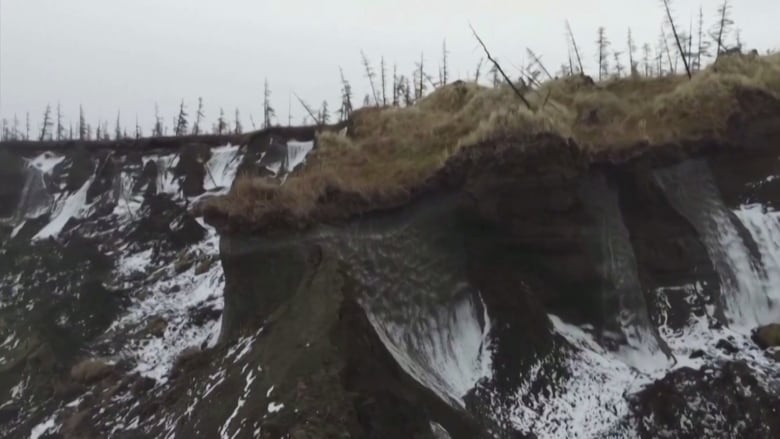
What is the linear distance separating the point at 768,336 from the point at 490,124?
620cm

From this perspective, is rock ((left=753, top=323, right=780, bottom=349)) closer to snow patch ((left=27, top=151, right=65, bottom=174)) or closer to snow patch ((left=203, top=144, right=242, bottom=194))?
snow patch ((left=203, top=144, right=242, bottom=194))

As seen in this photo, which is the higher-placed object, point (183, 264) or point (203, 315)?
point (183, 264)

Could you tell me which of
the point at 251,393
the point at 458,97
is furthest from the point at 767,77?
the point at 251,393

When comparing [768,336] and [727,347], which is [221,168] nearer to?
[727,347]

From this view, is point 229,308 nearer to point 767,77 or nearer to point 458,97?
point 458,97

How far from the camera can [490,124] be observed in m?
13.4

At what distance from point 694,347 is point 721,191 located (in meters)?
4.23

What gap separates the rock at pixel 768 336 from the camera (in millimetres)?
12742

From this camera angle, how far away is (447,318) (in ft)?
40.4

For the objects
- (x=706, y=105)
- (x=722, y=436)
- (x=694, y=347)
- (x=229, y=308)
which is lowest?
(x=722, y=436)

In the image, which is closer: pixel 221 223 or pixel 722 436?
pixel 722 436

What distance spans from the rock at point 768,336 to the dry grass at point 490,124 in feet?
14.1

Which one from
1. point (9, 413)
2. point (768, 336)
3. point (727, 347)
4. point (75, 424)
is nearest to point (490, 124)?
point (727, 347)

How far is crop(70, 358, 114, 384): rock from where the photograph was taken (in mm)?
20031
